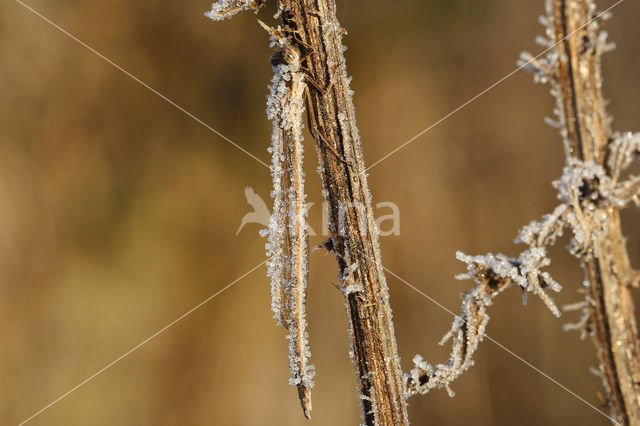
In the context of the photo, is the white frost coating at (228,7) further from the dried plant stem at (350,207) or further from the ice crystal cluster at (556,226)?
the ice crystal cluster at (556,226)

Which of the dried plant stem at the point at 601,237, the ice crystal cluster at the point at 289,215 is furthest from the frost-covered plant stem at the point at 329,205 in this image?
the dried plant stem at the point at 601,237

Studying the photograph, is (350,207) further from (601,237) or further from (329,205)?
(601,237)

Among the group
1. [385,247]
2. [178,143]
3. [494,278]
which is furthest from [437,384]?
[178,143]

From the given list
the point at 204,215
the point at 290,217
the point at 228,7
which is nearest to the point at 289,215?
the point at 290,217

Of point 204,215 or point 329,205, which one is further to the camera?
point 204,215

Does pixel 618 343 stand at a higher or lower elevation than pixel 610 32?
lower

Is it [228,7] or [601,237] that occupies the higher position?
[228,7]

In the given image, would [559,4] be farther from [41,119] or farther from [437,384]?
[41,119]
